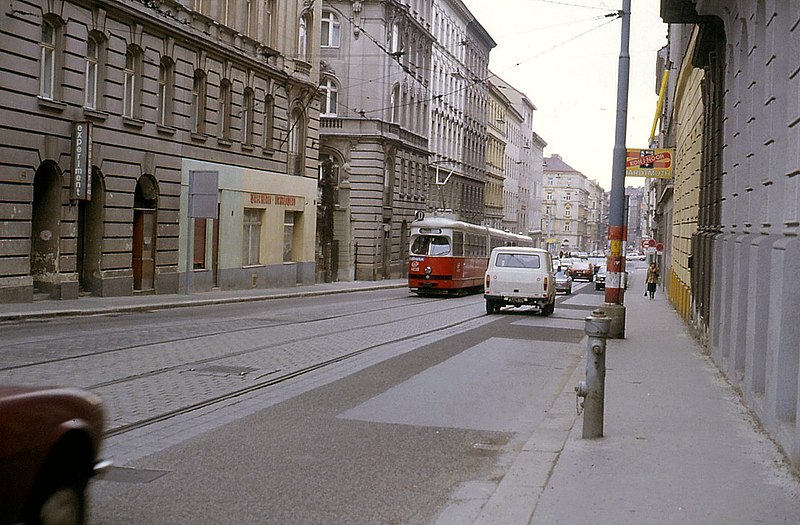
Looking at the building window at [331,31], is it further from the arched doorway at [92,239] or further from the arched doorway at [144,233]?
the arched doorway at [92,239]

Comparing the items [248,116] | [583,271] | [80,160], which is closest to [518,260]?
[80,160]

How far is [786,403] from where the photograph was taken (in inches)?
350

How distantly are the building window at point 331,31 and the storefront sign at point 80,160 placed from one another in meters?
32.3

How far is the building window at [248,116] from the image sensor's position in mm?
37969

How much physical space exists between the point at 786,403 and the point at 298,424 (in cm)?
452

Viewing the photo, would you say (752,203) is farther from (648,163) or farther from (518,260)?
(518,260)

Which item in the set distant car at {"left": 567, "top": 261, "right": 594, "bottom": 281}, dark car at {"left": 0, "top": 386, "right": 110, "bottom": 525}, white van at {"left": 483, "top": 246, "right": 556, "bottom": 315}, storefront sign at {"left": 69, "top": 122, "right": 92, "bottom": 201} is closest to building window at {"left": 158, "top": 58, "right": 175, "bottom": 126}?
storefront sign at {"left": 69, "top": 122, "right": 92, "bottom": 201}

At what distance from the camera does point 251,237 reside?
39406mm

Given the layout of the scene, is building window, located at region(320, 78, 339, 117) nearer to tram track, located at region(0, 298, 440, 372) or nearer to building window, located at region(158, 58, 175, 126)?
building window, located at region(158, 58, 175, 126)

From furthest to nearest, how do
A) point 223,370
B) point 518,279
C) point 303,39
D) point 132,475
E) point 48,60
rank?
point 303,39 < point 518,279 < point 48,60 < point 223,370 < point 132,475

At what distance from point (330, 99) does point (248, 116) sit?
19051mm

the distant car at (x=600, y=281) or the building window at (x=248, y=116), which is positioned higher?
the building window at (x=248, y=116)

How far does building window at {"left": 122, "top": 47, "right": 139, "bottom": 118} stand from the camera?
29612 millimetres

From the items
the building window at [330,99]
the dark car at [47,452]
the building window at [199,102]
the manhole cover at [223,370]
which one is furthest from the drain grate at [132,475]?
the building window at [330,99]
